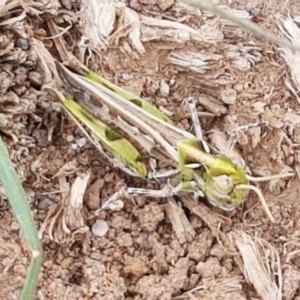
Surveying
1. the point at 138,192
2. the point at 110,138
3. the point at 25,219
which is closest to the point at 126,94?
the point at 110,138

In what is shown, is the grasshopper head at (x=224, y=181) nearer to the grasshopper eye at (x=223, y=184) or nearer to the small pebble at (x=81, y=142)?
the grasshopper eye at (x=223, y=184)

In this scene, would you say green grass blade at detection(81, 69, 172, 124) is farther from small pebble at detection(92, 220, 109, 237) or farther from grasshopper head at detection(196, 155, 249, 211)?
small pebble at detection(92, 220, 109, 237)

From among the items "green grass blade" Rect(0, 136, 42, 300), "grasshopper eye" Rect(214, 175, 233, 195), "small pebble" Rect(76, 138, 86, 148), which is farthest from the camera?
"small pebble" Rect(76, 138, 86, 148)

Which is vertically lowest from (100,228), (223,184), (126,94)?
(100,228)

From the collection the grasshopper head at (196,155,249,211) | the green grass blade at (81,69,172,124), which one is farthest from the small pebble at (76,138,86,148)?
the grasshopper head at (196,155,249,211)

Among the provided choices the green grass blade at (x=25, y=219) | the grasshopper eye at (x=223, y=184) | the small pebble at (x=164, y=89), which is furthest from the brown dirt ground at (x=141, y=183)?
the green grass blade at (x=25, y=219)

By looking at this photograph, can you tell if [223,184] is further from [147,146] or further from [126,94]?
[126,94]
